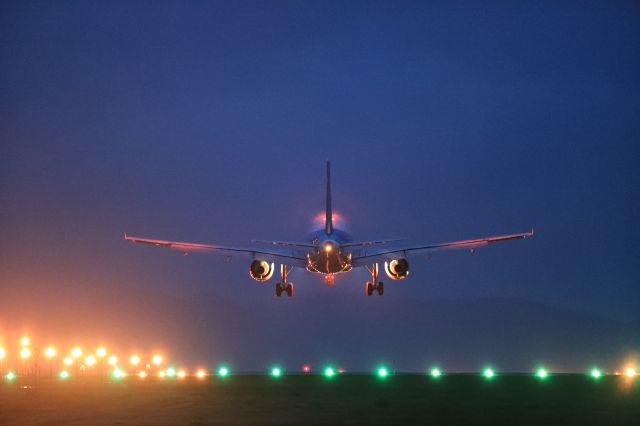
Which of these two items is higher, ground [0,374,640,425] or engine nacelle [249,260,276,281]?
engine nacelle [249,260,276,281]

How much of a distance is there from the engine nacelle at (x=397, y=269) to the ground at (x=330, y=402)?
2775 centimetres

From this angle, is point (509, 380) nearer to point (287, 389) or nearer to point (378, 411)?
point (287, 389)

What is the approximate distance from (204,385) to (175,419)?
44.5ft

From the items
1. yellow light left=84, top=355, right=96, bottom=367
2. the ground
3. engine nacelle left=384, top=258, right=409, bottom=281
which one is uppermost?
engine nacelle left=384, top=258, right=409, bottom=281

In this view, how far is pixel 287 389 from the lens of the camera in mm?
38344

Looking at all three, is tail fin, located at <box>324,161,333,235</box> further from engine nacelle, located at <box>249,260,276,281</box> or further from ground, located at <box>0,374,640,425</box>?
ground, located at <box>0,374,640,425</box>

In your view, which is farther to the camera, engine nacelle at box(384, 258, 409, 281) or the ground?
engine nacelle at box(384, 258, 409, 281)

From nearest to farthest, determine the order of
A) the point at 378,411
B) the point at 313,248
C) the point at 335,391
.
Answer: the point at 378,411, the point at 335,391, the point at 313,248

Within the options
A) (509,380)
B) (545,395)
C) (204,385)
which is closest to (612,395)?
(545,395)

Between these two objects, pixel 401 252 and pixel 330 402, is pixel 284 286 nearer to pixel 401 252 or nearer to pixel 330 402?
pixel 401 252

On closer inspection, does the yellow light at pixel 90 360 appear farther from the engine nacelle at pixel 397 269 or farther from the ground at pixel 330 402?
the ground at pixel 330 402

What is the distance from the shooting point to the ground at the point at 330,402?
2784 cm

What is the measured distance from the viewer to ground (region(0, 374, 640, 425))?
2784 cm

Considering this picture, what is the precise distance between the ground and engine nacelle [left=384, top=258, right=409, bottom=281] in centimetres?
2775
